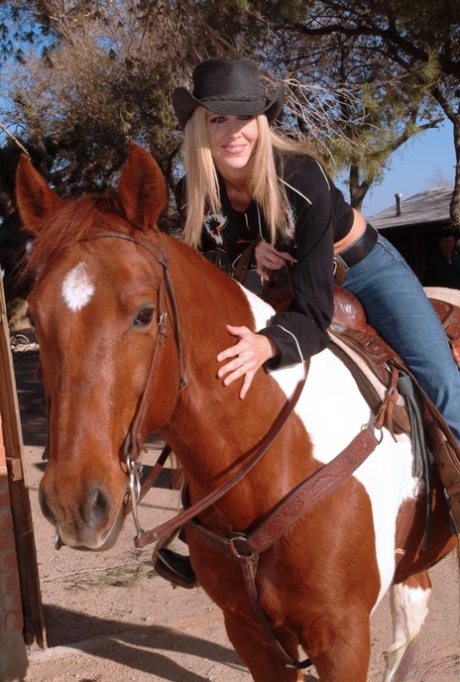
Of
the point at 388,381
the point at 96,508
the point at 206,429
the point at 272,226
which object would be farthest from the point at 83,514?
the point at 388,381

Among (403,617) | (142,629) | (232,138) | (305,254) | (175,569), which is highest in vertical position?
(232,138)

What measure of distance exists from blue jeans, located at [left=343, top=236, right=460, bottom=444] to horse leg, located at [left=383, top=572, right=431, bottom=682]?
1.07 m

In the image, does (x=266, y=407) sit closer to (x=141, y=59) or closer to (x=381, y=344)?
(x=381, y=344)

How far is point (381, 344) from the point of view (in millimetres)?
2535

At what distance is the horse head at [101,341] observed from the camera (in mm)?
1527

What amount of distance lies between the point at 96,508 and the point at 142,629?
2.93m

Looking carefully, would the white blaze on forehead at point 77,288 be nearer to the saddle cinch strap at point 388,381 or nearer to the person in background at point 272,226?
the person in background at point 272,226

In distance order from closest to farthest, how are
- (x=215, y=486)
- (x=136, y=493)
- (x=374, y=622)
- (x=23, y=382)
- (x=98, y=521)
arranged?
(x=98, y=521)
(x=136, y=493)
(x=215, y=486)
(x=374, y=622)
(x=23, y=382)

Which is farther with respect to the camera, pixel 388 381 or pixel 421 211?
pixel 421 211

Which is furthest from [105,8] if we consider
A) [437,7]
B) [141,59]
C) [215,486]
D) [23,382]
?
[215,486]

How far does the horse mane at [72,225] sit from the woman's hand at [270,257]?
2.33 feet

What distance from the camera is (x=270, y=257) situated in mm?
2377

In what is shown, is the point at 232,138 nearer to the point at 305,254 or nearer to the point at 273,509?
the point at 305,254

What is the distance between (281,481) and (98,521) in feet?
2.21
